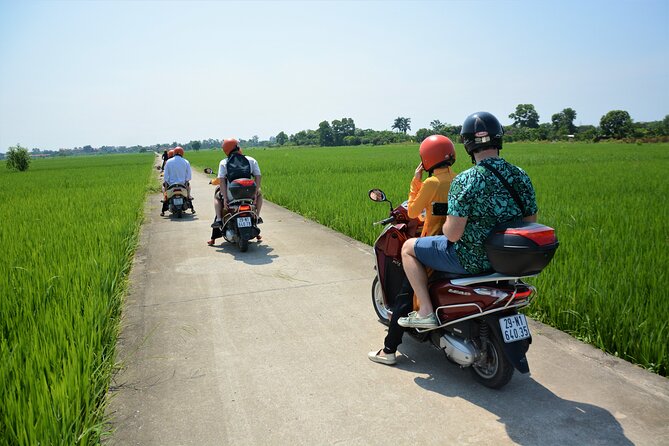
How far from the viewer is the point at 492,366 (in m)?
2.95

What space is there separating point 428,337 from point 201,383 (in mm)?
1592

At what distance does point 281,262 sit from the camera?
248 inches

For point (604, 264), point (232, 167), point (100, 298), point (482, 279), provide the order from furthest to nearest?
point (232, 167), point (604, 264), point (100, 298), point (482, 279)

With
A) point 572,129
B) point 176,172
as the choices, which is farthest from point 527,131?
point 176,172

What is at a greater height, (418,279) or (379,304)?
(418,279)

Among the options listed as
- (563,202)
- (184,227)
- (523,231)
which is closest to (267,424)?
(523,231)

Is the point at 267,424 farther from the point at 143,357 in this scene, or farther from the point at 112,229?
the point at 112,229

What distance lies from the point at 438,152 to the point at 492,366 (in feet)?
4.67

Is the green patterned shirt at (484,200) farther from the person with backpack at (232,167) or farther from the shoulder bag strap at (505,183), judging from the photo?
the person with backpack at (232,167)

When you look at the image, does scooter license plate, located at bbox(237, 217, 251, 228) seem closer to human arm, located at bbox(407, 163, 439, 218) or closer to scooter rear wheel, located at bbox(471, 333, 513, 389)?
human arm, located at bbox(407, 163, 439, 218)

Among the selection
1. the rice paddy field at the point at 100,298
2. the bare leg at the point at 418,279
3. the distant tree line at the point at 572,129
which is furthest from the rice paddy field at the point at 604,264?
the distant tree line at the point at 572,129

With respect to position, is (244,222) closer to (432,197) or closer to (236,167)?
(236,167)

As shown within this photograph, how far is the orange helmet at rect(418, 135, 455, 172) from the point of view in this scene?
3.20 meters

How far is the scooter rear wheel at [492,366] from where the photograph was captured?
282 centimetres
